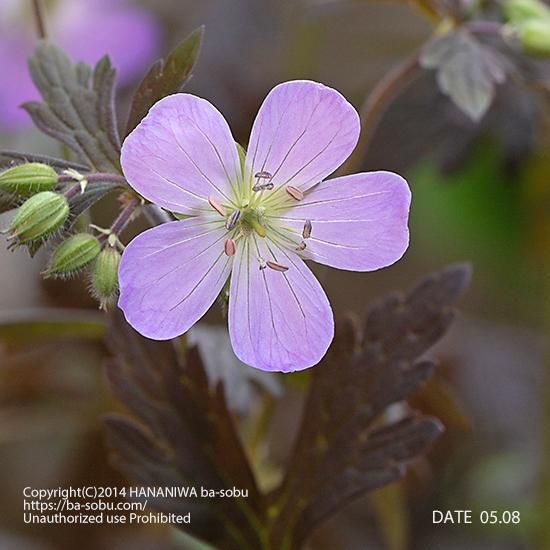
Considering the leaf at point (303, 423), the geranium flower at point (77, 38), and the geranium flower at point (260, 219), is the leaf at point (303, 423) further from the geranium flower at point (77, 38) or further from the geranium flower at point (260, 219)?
the geranium flower at point (77, 38)

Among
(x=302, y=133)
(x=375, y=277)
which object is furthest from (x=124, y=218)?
(x=375, y=277)

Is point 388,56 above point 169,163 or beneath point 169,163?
beneath

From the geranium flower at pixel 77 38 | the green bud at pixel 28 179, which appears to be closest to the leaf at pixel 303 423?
the green bud at pixel 28 179

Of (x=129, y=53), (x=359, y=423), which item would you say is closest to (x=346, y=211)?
(x=359, y=423)

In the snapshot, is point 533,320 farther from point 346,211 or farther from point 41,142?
point 346,211

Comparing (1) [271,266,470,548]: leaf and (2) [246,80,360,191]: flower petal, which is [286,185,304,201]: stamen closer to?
(2) [246,80,360,191]: flower petal

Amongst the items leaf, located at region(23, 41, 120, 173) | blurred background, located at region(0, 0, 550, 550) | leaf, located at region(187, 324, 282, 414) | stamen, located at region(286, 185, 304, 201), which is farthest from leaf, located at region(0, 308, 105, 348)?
stamen, located at region(286, 185, 304, 201)

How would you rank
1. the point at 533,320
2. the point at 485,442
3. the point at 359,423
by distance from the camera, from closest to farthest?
1. the point at 359,423
2. the point at 485,442
3. the point at 533,320
